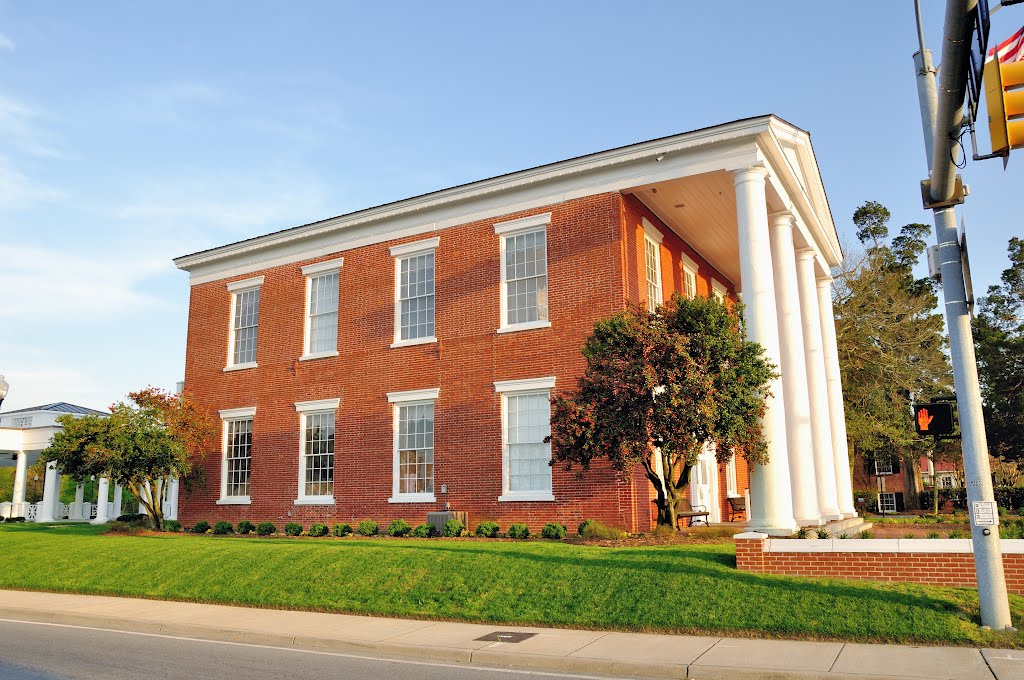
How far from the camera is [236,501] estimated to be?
26828 millimetres

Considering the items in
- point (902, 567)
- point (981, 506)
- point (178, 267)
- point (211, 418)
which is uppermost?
point (178, 267)

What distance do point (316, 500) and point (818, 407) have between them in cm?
1509

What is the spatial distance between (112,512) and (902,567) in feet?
135

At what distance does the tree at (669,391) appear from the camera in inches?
627

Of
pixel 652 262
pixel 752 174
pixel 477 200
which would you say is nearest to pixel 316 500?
pixel 477 200

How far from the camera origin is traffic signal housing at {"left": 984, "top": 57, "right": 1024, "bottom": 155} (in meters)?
5.59

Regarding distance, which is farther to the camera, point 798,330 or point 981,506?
point 798,330

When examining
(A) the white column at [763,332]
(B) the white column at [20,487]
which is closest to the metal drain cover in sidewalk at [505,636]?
(A) the white column at [763,332]

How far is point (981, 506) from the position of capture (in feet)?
32.3

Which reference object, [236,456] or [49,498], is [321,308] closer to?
[236,456]

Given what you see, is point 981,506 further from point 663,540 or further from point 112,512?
point 112,512

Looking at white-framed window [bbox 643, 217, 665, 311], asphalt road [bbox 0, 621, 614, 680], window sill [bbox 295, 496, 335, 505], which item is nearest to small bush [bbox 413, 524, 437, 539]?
window sill [bbox 295, 496, 335, 505]

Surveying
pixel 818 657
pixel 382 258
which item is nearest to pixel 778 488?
pixel 818 657

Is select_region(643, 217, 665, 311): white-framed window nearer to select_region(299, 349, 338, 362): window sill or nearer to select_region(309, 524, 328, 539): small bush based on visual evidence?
select_region(299, 349, 338, 362): window sill
